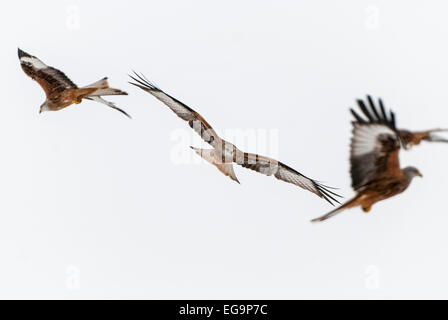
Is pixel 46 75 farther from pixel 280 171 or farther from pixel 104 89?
pixel 280 171

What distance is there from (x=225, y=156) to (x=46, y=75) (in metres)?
2.33

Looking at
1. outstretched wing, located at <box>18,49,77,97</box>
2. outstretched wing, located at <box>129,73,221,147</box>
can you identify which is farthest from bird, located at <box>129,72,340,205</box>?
outstretched wing, located at <box>18,49,77,97</box>

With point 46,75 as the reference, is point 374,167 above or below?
below

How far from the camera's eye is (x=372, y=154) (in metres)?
4.68

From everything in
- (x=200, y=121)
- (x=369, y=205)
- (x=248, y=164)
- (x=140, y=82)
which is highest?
(x=140, y=82)

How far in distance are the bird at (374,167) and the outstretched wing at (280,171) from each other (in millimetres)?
1248

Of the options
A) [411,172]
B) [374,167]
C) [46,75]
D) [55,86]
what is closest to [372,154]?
[374,167]

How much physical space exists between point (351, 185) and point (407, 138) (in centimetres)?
54

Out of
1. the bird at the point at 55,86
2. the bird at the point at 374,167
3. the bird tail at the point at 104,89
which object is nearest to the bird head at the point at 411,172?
the bird at the point at 374,167

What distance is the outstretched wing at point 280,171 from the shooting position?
5.89 m

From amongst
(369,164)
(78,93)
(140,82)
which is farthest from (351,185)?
(78,93)

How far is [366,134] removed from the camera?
459 cm

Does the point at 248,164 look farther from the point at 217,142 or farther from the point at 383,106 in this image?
the point at 383,106

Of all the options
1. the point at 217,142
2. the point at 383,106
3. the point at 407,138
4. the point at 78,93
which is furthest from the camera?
the point at 78,93
